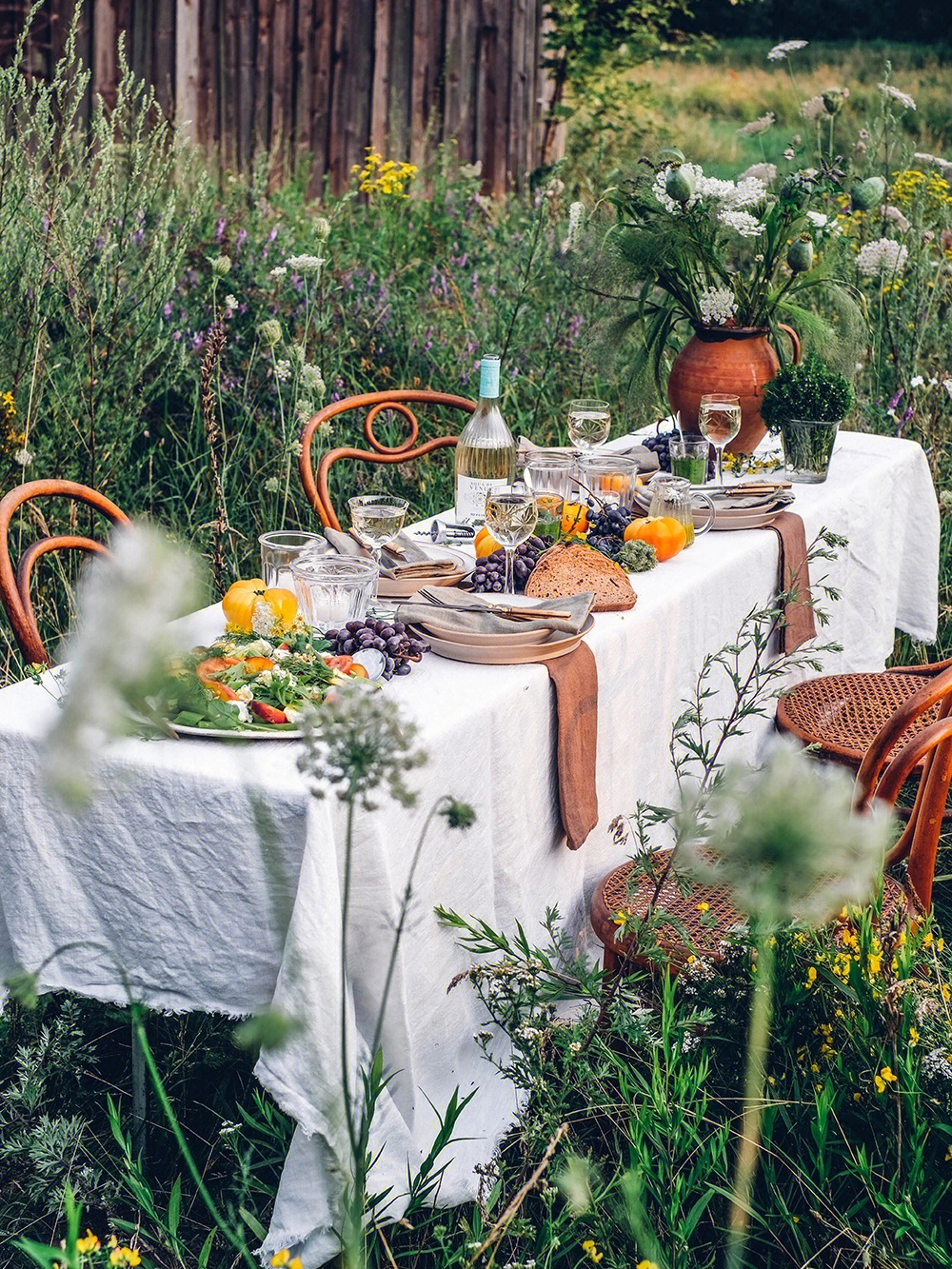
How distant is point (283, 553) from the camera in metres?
2.01

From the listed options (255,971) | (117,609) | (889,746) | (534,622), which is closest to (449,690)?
(534,622)

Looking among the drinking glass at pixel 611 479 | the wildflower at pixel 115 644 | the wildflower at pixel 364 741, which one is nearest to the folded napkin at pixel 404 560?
the drinking glass at pixel 611 479

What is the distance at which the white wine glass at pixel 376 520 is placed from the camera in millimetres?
2092

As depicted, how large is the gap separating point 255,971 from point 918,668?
1.81 metres

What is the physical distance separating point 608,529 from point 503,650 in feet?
2.00

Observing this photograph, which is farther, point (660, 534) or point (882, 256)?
point (882, 256)

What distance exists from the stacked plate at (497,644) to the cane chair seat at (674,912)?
34 centimetres

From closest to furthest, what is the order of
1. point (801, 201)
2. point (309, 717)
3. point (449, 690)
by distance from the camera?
point (309, 717)
point (449, 690)
point (801, 201)

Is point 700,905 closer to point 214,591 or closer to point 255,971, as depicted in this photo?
point 255,971

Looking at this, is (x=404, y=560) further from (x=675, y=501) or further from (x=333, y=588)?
(x=675, y=501)

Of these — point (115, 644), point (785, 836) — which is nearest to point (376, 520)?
point (785, 836)

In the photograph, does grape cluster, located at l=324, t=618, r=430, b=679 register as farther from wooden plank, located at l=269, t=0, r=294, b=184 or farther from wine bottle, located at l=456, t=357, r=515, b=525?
wooden plank, located at l=269, t=0, r=294, b=184

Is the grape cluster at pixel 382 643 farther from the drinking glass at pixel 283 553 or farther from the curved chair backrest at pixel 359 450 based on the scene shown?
the curved chair backrest at pixel 359 450

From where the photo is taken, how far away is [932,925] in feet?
6.92
